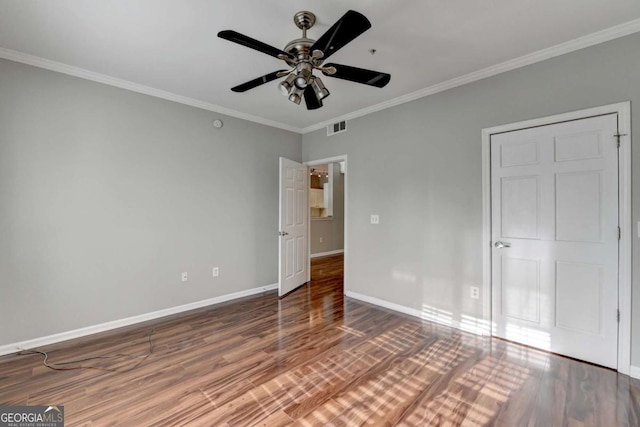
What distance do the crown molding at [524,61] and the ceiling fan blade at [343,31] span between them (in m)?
1.87

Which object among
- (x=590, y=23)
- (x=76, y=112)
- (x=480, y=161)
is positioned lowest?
(x=480, y=161)

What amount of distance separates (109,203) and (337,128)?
3090 millimetres

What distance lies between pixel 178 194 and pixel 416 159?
9.79ft

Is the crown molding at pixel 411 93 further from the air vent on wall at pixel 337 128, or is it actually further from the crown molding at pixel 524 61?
the air vent on wall at pixel 337 128

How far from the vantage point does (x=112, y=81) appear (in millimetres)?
2998

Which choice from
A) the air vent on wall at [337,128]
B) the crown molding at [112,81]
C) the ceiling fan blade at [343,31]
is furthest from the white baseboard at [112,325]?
the ceiling fan blade at [343,31]

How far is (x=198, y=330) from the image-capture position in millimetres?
3035

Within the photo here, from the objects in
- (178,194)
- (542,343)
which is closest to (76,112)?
(178,194)

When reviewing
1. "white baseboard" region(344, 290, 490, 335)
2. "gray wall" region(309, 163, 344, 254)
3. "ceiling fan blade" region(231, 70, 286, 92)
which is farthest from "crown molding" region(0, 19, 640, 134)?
"gray wall" region(309, 163, 344, 254)

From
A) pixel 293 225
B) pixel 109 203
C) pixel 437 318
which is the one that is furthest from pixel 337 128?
pixel 109 203

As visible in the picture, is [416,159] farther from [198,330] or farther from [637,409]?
[198,330]

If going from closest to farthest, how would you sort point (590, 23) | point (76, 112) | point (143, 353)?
point (590, 23), point (143, 353), point (76, 112)

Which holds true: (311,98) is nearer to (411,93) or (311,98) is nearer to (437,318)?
(411,93)

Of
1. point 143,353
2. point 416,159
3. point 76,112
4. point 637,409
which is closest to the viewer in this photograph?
point 637,409
